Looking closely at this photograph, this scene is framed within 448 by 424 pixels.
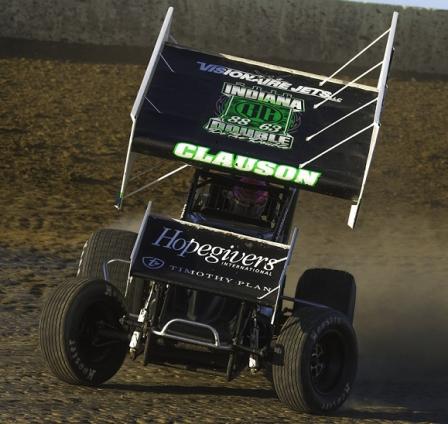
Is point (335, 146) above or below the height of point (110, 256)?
above

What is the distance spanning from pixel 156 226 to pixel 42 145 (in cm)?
1188

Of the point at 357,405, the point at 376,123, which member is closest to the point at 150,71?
the point at 376,123

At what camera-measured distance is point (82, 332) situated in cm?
858

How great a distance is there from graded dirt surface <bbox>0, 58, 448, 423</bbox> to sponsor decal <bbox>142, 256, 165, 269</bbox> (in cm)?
90

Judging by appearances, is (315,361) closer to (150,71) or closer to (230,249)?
(230,249)

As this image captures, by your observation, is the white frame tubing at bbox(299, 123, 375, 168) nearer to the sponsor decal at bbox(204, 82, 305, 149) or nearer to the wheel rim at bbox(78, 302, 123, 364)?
the sponsor decal at bbox(204, 82, 305, 149)

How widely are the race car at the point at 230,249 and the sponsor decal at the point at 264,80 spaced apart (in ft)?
0.05

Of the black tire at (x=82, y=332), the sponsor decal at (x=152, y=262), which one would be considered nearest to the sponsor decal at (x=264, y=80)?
the sponsor decal at (x=152, y=262)

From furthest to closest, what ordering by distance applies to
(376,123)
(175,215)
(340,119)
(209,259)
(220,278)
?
(175,215) → (340,119) → (376,123) → (209,259) → (220,278)

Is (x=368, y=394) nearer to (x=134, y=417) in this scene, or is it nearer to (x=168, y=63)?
(x=134, y=417)

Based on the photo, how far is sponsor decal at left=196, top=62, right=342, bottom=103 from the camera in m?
10.0

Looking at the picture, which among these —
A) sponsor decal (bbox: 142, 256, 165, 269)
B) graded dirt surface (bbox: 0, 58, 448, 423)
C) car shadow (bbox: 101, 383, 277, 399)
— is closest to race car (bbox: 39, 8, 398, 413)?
sponsor decal (bbox: 142, 256, 165, 269)

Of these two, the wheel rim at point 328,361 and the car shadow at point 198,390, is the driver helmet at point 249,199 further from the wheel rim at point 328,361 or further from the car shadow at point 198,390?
the wheel rim at point 328,361

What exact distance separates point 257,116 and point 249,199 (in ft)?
2.55
